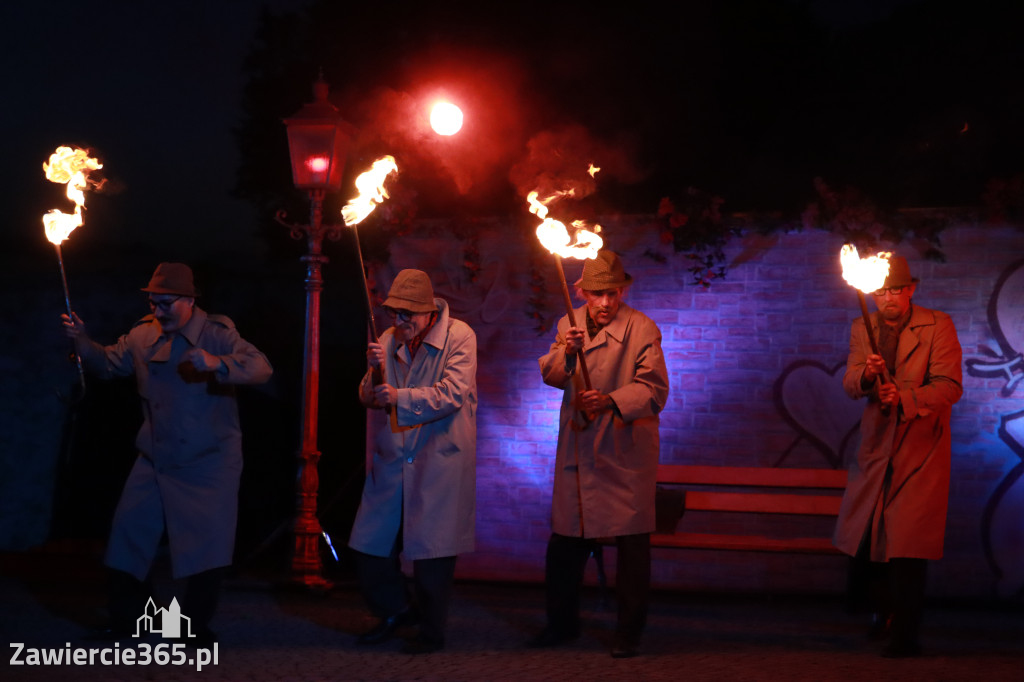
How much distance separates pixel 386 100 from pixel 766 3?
6367 mm

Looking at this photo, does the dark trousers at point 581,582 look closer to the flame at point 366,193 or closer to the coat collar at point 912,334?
the coat collar at point 912,334

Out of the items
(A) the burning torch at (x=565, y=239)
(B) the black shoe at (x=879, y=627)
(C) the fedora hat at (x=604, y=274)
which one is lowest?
(B) the black shoe at (x=879, y=627)

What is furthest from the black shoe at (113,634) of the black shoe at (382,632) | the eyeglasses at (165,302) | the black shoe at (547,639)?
the black shoe at (547,639)

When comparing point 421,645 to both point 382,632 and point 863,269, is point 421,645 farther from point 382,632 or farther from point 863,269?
point 863,269

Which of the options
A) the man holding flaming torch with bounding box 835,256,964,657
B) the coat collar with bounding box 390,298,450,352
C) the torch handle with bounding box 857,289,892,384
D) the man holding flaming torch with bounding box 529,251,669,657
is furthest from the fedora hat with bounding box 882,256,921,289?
the coat collar with bounding box 390,298,450,352

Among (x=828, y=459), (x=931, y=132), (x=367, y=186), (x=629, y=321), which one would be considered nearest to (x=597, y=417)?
(x=629, y=321)

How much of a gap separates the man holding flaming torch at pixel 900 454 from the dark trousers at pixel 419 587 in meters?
2.65

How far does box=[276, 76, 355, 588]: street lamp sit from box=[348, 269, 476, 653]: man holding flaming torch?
1.91m

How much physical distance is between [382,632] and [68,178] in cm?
368

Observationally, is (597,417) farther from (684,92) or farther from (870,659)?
(684,92)

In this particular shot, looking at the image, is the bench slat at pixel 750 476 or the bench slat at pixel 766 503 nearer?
the bench slat at pixel 766 503

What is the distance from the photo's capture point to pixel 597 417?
6.66 meters

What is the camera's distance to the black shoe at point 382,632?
6605 mm

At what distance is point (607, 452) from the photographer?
21.6ft
